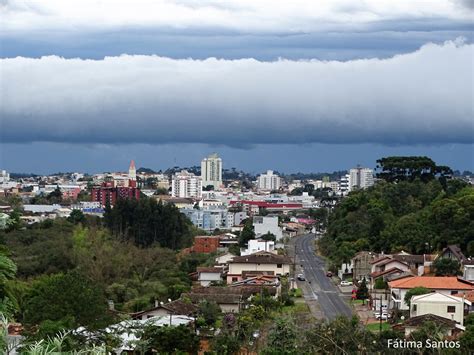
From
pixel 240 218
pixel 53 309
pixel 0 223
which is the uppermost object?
pixel 0 223

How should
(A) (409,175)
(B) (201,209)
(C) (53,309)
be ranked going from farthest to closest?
(B) (201,209) < (A) (409,175) < (C) (53,309)

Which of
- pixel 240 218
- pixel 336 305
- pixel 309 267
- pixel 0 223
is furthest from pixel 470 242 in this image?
pixel 240 218

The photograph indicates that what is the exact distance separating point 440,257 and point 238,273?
7.98 meters

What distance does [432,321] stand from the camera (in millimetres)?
21812

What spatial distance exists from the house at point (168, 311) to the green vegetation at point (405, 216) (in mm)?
12736

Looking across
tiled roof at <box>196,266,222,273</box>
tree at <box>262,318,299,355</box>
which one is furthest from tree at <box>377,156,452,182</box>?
tree at <box>262,318,299,355</box>

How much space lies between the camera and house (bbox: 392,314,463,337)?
21.7 meters

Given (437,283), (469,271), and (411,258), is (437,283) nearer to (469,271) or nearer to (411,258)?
(469,271)

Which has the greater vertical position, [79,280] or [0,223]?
[0,223]

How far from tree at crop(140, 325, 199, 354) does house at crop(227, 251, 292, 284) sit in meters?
15.2

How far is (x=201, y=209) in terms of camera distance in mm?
82500

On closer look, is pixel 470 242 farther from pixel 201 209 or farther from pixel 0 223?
pixel 201 209

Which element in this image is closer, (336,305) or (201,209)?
(336,305)

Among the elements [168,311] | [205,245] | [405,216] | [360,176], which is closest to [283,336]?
[168,311]
